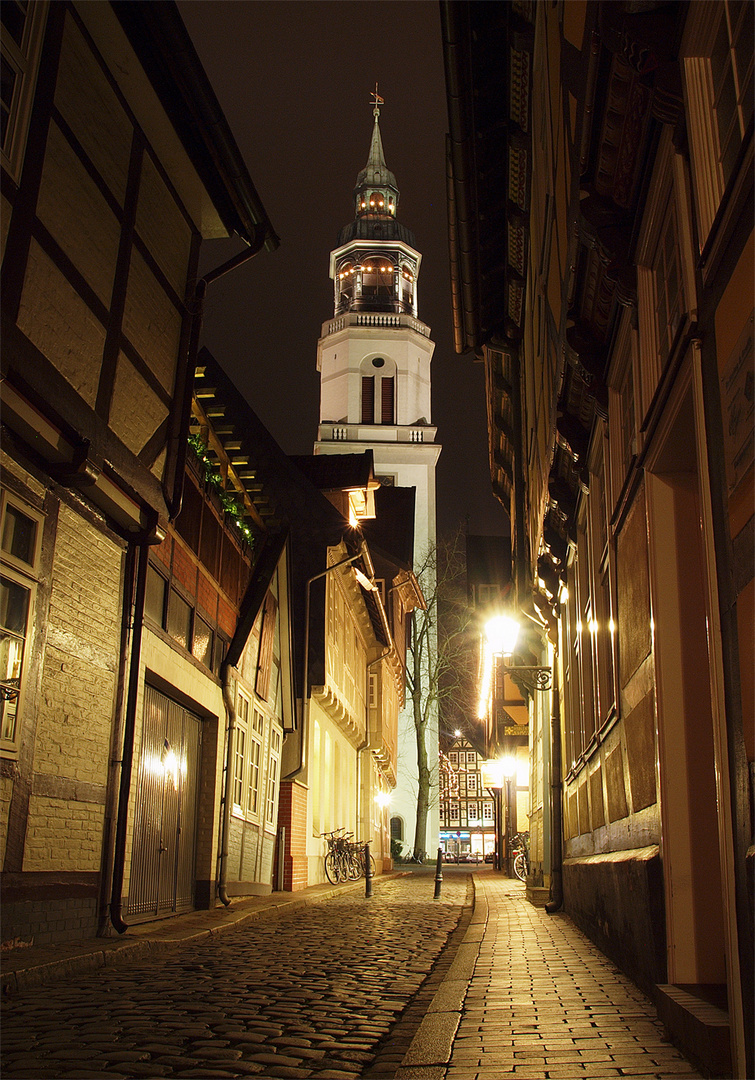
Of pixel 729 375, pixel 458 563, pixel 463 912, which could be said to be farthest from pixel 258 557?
pixel 458 563

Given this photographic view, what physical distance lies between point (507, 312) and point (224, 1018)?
39.1ft

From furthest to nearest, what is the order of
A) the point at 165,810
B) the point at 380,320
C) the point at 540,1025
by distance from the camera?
the point at 380,320 → the point at 165,810 → the point at 540,1025

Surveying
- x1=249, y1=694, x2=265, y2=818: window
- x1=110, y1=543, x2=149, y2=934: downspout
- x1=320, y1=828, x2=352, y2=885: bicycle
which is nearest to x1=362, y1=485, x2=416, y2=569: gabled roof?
x1=320, y1=828, x2=352, y2=885: bicycle

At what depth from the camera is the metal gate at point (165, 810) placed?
9.93 meters

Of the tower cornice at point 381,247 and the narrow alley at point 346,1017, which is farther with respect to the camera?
the tower cornice at point 381,247

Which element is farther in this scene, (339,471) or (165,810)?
(339,471)

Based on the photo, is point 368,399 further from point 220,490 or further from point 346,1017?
point 346,1017

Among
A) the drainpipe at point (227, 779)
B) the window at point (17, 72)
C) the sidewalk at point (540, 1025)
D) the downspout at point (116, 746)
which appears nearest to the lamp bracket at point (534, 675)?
the drainpipe at point (227, 779)

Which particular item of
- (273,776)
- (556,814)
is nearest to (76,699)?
(556,814)

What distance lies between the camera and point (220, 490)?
13.0m

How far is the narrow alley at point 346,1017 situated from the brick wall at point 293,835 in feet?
28.7

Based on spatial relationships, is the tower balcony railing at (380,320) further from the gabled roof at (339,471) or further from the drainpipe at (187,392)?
the drainpipe at (187,392)

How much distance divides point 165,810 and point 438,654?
104 ft

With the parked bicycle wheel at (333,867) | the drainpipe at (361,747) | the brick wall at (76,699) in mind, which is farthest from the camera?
the drainpipe at (361,747)
